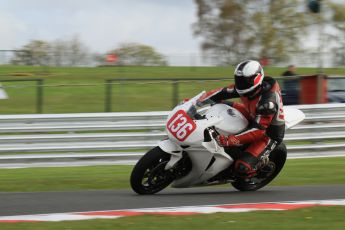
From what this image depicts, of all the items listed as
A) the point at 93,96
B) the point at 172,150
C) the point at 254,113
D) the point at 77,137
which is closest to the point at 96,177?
the point at 77,137

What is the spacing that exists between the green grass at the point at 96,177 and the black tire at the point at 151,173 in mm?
1627

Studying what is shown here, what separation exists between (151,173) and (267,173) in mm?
1799

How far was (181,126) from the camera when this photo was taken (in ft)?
26.2

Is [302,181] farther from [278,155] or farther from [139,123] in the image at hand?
[139,123]

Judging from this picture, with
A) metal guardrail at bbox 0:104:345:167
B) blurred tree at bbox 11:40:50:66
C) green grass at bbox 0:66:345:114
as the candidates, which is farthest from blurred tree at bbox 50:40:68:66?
metal guardrail at bbox 0:104:345:167

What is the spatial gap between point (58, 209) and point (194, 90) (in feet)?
34.5

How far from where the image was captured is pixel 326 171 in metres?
11.7

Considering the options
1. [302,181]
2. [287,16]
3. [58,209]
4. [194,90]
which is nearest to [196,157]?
[58,209]

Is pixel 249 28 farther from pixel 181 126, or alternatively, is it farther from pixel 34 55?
pixel 181 126

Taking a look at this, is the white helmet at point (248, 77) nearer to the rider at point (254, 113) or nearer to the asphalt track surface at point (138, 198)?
the rider at point (254, 113)

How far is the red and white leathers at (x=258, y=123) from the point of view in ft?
27.4

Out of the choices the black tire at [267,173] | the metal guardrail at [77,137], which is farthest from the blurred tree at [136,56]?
the black tire at [267,173]

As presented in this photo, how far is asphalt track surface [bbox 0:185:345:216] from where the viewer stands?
24.2 feet

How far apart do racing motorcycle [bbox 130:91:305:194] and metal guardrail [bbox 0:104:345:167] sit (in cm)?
481
